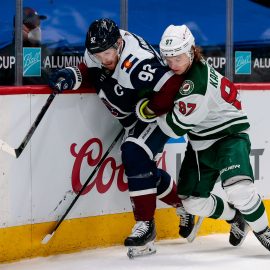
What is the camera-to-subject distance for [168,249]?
12.4ft

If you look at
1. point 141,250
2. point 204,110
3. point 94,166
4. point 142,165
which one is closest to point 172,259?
point 141,250

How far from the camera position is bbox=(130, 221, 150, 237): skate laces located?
3.57m

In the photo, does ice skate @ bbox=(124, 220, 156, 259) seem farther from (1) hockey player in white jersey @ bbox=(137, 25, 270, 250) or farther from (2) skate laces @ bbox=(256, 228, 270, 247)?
(2) skate laces @ bbox=(256, 228, 270, 247)

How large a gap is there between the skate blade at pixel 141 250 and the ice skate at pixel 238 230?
37 cm

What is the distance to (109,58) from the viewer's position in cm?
350

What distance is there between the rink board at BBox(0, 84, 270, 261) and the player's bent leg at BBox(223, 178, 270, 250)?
509 mm

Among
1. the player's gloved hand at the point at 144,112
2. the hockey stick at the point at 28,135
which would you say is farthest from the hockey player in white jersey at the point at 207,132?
the hockey stick at the point at 28,135

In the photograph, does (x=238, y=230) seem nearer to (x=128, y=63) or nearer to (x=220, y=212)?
(x=220, y=212)

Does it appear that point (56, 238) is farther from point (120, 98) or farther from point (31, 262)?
point (120, 98)

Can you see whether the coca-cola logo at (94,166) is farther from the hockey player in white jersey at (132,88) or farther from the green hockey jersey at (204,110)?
the green hockey jersey at (204,110)

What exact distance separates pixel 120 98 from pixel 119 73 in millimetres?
102

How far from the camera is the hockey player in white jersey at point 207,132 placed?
347 centimetres

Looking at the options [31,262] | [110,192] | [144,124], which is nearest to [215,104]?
[144,124]

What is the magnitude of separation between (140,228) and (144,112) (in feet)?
1.51
